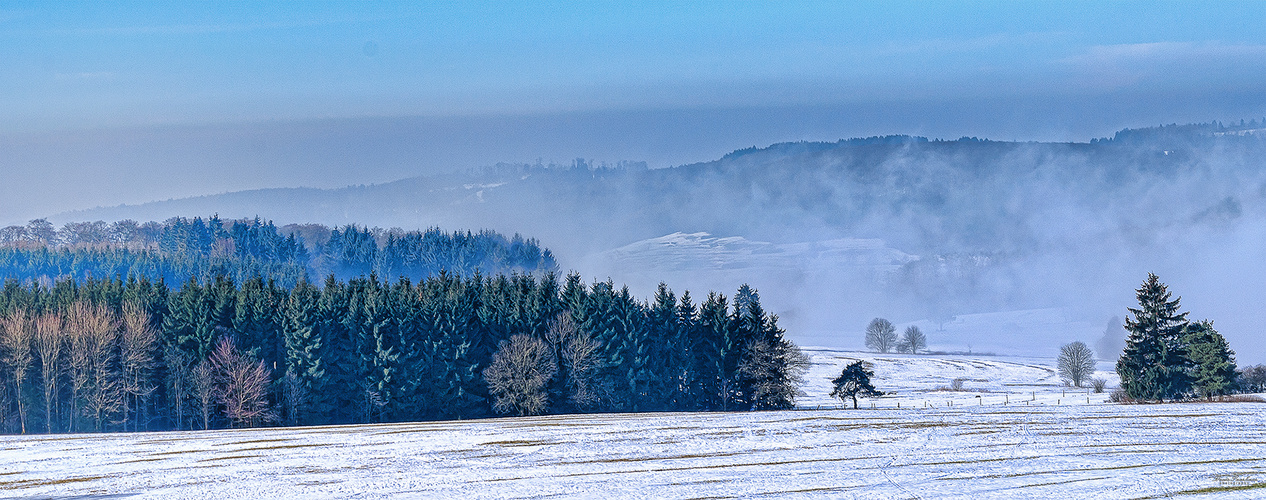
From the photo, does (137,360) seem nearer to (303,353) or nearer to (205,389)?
(205,389)

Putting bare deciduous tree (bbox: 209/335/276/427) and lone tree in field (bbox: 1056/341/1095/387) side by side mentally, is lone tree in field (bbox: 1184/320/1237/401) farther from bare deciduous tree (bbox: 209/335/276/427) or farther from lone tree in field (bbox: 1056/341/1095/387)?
lone tree in field (bbox: 1056/341/1095/387)

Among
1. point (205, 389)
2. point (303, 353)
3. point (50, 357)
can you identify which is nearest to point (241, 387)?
point (205, 389)

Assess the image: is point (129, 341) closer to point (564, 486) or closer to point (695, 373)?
Result: point (695, 373)

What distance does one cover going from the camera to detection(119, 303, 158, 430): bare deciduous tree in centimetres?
9625

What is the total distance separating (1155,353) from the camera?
88125mm

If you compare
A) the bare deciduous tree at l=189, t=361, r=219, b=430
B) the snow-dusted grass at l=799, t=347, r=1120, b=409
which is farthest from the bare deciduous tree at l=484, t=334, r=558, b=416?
the snow-dusted grass at l=799, t=347, r=1120, b=409

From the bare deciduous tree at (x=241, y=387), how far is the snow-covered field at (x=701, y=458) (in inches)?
649

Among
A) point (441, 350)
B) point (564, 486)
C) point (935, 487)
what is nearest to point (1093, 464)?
point (935, 487)

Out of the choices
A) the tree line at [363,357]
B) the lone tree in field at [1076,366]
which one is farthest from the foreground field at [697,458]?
the lone tree in field at [1076,366]

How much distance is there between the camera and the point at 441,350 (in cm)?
9994

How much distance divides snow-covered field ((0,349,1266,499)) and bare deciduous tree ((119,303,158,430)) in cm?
2213

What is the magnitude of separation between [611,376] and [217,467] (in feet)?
164

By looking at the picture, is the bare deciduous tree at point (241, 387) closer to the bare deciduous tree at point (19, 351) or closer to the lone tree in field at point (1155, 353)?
the bare deciduous tree at point (19, 351)

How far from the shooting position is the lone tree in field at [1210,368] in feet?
281
